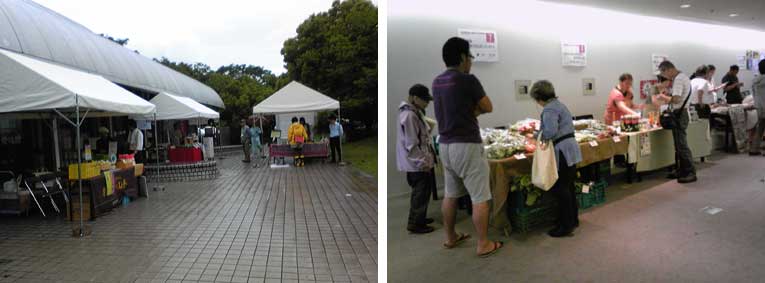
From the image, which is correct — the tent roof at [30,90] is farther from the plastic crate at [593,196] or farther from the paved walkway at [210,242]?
the plastic crate at [593,196]

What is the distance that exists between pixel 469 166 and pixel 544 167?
0.48 m

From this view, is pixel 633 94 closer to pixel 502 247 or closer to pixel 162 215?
pixel 502 247

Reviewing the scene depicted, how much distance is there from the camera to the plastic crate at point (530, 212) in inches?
95.8

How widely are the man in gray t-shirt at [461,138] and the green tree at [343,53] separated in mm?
1464

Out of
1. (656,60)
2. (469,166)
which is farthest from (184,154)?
(656,60)

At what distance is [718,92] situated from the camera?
7.18 feet

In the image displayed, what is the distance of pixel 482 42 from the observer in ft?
6.01

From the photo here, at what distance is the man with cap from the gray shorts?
27 cm

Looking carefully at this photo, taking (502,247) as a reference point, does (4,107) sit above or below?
above

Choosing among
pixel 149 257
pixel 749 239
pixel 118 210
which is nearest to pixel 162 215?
pixel 118 210

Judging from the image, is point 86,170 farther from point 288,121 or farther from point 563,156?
point 288,121

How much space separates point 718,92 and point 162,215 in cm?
480

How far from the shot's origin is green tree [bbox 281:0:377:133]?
4.36m

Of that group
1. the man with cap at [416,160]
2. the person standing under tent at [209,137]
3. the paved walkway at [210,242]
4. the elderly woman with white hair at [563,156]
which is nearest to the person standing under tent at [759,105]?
the elderly woman with white hair at [563,156]
